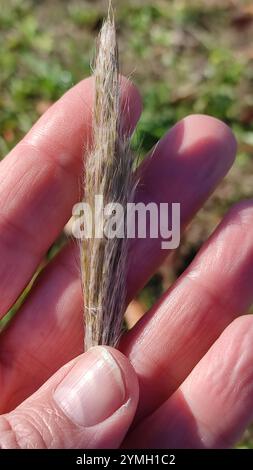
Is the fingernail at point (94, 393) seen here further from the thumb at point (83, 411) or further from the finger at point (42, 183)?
the finger at point (42, 183)

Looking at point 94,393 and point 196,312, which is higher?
point 196,312

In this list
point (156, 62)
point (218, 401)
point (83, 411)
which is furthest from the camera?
point (156, 62)

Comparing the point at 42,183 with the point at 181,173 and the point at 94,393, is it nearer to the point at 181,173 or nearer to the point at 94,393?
the point at 181,173

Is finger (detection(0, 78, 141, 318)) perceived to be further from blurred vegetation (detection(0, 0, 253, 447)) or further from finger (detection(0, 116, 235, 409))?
blurred vegetation (detection(0, 0, 253, 447))

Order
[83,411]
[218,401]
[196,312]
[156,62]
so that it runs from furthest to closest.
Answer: [156,62], [196,312], [218,401], [83,411]

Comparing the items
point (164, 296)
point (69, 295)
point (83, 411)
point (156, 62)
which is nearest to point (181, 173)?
point (164, 296)

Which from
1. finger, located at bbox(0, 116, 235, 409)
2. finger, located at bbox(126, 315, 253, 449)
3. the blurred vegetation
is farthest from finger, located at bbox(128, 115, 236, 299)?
the blurred vegetation

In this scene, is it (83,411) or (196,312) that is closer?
(83,411)

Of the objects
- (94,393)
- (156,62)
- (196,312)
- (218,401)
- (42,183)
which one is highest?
(156,62)
